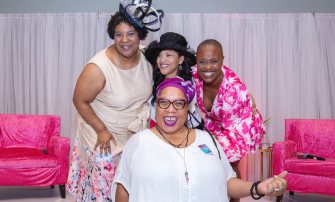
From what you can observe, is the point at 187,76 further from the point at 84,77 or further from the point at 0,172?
the point at 0,172

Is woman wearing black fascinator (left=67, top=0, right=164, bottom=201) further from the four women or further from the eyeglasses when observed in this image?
the eyeglasses

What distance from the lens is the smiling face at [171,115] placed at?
185cm

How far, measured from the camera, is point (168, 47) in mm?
2334

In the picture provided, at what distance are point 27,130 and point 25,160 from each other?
2.65ft

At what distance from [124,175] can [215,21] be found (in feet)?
13.8

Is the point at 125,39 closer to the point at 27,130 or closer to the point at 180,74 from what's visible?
the point at 180,74

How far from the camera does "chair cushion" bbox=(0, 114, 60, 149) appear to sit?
14.7ft

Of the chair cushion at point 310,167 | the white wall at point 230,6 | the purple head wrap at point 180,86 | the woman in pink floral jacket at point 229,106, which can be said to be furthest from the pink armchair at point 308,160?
the purple head wrap at point 180,86

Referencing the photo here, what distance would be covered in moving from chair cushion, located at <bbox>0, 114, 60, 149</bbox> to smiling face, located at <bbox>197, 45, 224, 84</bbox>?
2964mm

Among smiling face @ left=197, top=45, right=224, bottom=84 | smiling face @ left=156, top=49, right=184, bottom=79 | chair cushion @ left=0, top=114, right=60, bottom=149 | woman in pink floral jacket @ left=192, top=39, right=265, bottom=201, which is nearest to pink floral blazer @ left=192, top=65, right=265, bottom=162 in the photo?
woman in pink floral jacket @ left=192, top=39, right=265, bottom=201

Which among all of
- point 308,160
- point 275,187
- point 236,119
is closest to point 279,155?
point 308,160

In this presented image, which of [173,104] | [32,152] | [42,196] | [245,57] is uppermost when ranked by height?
[245,57]

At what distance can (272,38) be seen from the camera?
545 cm

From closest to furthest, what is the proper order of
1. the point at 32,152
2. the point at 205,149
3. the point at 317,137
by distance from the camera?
the point at 205,149 → the point at 32,152 → the point at 317,137
